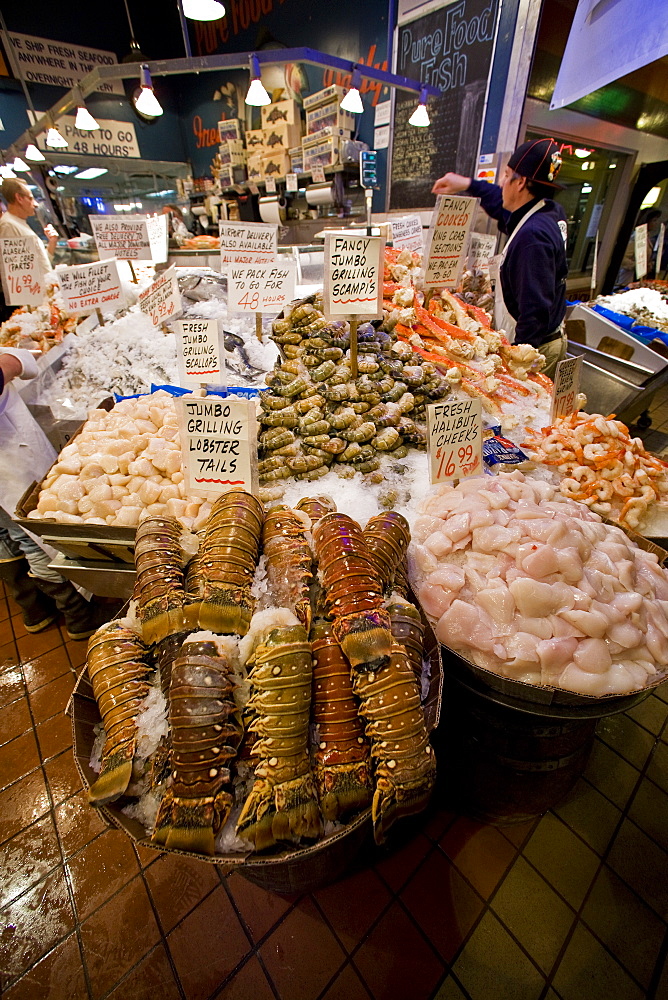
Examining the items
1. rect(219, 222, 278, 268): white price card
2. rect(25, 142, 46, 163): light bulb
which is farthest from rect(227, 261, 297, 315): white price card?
rect(25, 142, 46, 163): light bulb

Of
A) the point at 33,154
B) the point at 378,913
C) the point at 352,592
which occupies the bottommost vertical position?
the point at 378,913

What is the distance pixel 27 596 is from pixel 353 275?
3.44m

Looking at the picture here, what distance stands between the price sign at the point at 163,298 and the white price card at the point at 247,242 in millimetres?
482

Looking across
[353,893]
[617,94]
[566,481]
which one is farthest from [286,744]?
[617,94]

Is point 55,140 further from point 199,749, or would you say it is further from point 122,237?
point 199,749

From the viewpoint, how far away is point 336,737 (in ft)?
4.28

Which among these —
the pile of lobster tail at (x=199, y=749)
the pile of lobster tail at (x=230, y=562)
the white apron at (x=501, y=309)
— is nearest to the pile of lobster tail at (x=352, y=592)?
the pile of lobster tail at (x=230, y=562)

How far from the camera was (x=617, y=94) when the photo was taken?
301 inches

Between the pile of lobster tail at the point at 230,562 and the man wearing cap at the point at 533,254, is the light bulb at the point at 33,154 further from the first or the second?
the pile of lobster tail at the point at 230,562

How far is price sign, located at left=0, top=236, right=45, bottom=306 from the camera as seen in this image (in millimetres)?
3969

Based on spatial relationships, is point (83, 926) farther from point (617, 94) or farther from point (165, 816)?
point (617, 94)

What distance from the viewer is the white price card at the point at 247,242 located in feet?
9.91

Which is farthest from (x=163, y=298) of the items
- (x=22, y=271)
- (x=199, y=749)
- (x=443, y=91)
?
(x=443, y=91)

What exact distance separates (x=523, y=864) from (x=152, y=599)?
2.24 metres
